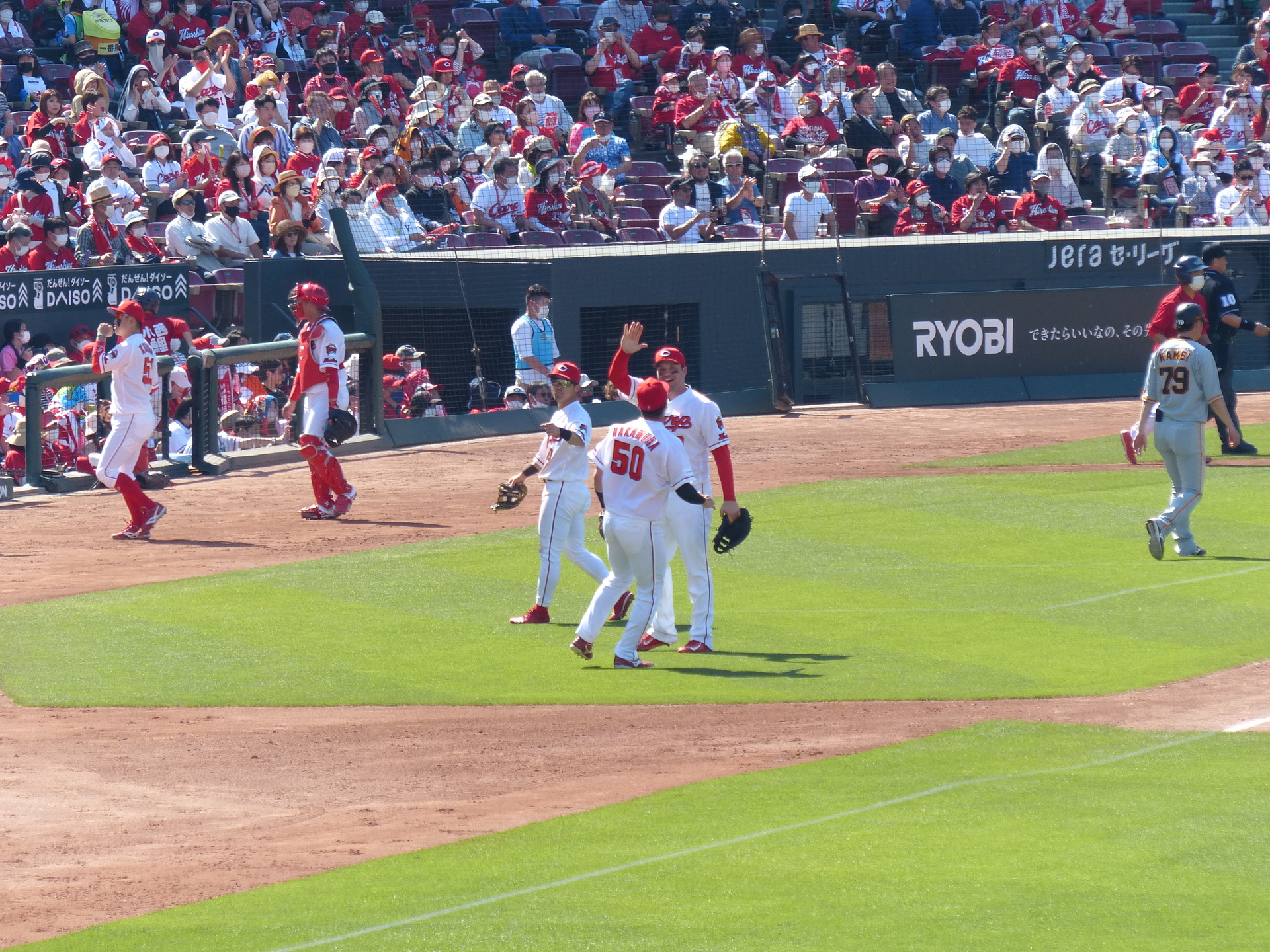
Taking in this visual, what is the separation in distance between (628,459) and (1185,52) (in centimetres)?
2468

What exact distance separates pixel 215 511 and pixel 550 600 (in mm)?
5806

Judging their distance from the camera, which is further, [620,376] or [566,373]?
[620,376]

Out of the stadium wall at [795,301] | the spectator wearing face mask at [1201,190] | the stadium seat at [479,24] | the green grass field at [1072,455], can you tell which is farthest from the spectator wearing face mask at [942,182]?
the stadium seat at [479,24]

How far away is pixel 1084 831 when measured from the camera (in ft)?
22.4

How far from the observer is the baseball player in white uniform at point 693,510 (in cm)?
1038

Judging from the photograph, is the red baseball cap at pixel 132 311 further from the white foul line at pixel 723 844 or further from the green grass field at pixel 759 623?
the white foul line at pixel 723 844

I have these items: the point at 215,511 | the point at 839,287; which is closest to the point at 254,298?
the point at 215,511

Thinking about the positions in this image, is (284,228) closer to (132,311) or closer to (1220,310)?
(132,311)

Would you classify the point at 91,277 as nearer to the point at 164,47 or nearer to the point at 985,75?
the point at 164,47

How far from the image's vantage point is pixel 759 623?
37.9 ft

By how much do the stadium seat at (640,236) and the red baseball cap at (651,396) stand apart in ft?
45.4

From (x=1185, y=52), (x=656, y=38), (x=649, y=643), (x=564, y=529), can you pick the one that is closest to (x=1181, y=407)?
(x=649, y=643)

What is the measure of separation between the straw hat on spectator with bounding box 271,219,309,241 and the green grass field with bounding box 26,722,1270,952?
14470 mm

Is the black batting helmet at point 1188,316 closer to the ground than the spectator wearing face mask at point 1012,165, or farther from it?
closer to the ground
